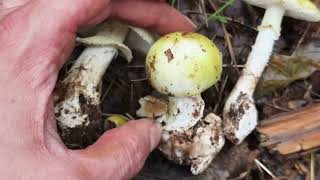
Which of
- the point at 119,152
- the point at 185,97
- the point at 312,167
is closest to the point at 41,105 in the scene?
the point at 119,152

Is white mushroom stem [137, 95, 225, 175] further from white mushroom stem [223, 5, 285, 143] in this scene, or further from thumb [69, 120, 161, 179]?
thumb [69, 120, 161, 179]

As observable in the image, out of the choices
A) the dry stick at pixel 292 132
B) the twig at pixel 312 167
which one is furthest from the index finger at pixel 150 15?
the twig at pixel 312 167

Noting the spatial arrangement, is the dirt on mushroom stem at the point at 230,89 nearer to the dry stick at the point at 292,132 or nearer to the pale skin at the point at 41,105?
the dry stick at the point at 292,132

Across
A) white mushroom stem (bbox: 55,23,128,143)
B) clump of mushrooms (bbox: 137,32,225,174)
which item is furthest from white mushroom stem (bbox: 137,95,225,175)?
white mushroom stem (bbox: 55,23,128,143)

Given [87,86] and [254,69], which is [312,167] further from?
[87,86]

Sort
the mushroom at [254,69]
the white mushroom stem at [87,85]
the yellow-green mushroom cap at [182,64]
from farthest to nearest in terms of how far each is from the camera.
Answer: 1. the mushroom at [254,69]
2. the white mushroom stem at [87,85]
3. the yellow-green mushroom cap at [182,64]

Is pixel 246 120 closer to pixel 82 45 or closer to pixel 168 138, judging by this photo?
pixel 168 138
